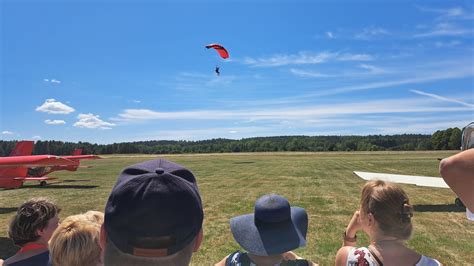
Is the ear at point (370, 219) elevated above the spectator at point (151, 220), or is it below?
below

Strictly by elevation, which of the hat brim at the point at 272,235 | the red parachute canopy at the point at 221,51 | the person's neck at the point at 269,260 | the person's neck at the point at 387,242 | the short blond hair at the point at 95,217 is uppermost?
the red parachute canopy at the point at 221,51

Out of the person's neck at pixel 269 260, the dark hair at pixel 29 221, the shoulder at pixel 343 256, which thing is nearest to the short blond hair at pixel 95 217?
the dark hair at pixel 29 221

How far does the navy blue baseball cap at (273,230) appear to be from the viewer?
2160 mm

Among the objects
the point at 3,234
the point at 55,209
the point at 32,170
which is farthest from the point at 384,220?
the point at 32,170

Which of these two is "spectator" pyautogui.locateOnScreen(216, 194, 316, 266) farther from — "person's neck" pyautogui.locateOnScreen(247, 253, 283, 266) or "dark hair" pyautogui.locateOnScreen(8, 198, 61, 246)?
"dark hair" pyautogui.locateOnScreen(8, 198, 61, 246)

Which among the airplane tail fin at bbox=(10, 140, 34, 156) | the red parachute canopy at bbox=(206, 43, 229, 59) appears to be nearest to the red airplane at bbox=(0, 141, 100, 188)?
the airplane tail fin at bbox=(10, 140, 34, 156)

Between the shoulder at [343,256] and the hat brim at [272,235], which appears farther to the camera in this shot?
the shoulder at [343,256]

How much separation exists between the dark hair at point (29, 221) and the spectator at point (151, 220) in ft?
5.92

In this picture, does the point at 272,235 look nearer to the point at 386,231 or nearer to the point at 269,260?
the point at 269,260

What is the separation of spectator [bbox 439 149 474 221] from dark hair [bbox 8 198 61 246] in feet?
8.70

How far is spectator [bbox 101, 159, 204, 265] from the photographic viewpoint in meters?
1.19

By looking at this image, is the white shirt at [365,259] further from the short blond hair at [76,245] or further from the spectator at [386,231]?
the short blond hair at [76,245]

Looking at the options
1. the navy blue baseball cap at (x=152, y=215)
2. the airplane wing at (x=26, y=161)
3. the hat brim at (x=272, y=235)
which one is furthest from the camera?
the airplane wing at (x=26, y=161)

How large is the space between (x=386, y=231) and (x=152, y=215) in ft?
5.73
